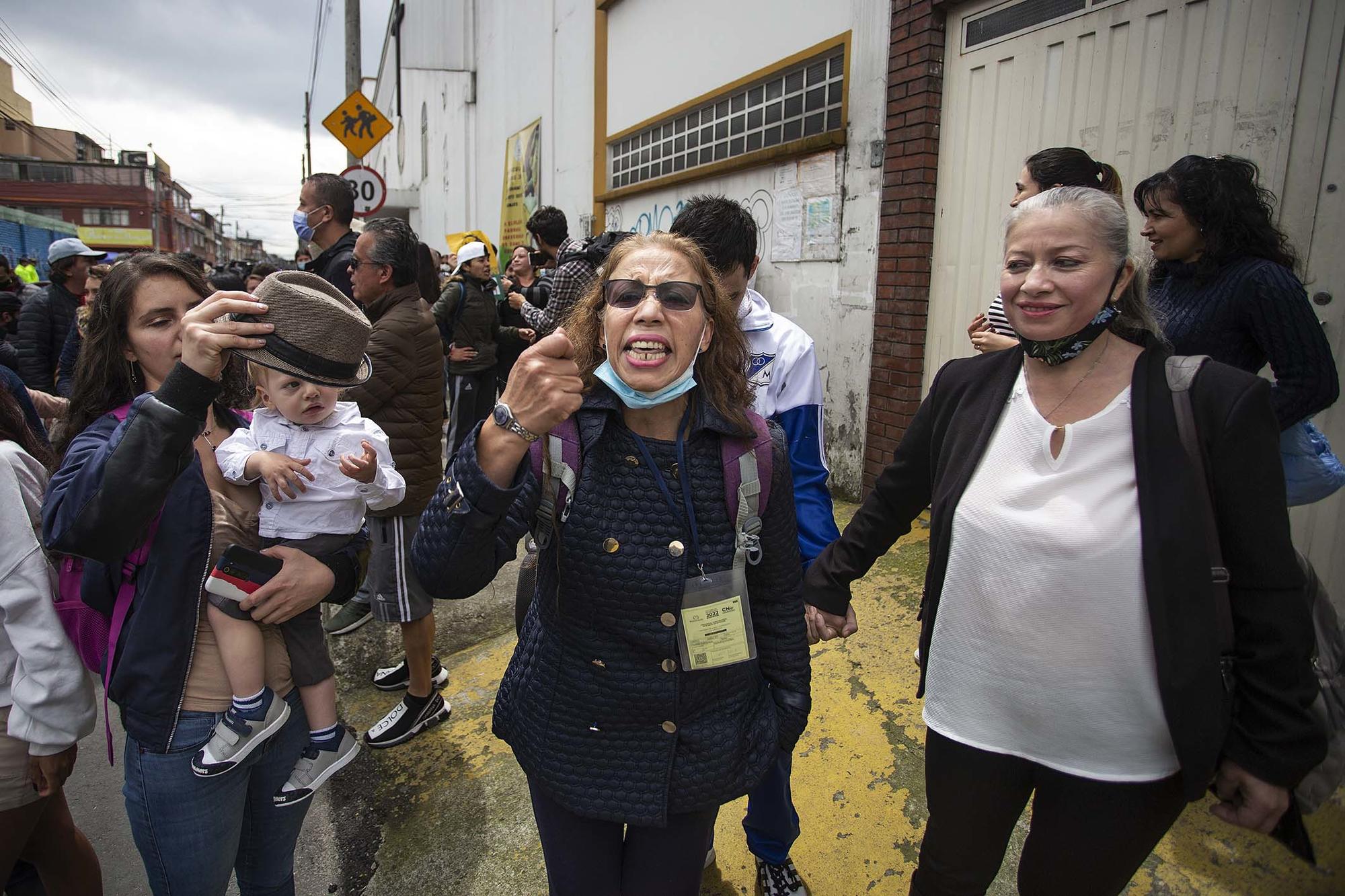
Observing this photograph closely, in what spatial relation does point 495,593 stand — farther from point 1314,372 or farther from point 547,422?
point 1314,372

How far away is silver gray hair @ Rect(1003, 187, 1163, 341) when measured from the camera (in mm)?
1698

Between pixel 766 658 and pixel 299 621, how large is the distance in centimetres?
128

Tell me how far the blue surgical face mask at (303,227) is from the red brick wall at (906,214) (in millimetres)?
3689

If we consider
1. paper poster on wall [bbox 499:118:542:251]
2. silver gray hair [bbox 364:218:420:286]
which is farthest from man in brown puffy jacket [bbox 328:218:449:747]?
paper poster on wall [bbox 499:118:542:251]

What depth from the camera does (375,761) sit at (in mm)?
3266

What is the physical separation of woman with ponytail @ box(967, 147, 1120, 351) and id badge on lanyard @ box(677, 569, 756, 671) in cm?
138

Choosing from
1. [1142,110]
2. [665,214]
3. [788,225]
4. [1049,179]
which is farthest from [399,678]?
[665,214]

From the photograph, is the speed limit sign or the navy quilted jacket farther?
the speed limit sign

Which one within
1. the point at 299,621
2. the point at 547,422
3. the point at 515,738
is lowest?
the point at 515,738

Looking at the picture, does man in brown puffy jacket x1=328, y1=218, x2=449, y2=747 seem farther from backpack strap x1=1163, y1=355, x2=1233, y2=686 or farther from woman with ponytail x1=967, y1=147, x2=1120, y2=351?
backpack strap x1=1163, y1=355, x2=1233, y2=686

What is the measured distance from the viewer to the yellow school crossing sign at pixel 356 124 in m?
8.34

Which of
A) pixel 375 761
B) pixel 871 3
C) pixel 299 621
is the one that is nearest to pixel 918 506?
pixel 299 621

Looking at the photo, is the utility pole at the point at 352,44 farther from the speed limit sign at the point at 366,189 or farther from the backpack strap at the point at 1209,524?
the backpack strap at the point at 1209,524

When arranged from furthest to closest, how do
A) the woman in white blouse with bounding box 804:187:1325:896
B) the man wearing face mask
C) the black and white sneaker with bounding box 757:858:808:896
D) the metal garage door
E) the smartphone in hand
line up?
1. the man wearing face mask
2. the metal garage door
3. the black and white sneaker with bounding box 757:858:808:896
4. the smartphone in hand
5. the woman in white blouse with bounding box 804:187:1325:896
